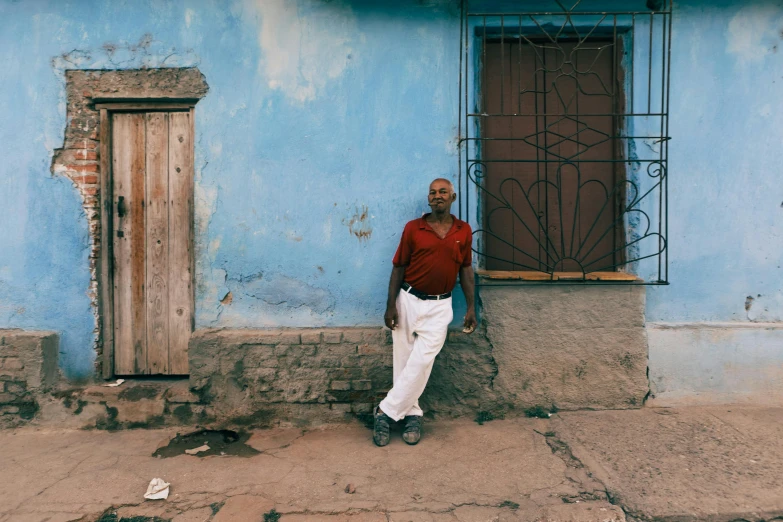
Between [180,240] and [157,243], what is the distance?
176 mm

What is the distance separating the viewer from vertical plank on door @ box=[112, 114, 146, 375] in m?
3.75

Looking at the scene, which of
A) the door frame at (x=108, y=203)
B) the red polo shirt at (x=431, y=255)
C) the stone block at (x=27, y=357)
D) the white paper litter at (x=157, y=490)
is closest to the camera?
the white paper litter at (x=157, y=490)

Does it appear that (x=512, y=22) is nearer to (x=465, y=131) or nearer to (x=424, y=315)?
(x=465, y=131)

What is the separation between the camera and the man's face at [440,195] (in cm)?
317

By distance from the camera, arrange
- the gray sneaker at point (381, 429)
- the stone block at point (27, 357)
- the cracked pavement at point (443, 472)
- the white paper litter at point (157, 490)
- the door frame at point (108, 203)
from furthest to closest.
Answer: the door frame at point (108, 203), the stone block at point (27, 357), the gray sneaker at point (381, 429), the white paper litter at point (157, 490), the cracked pavement at point (443, 472)

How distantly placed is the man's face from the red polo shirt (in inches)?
5.3

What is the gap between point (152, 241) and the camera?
3.77m

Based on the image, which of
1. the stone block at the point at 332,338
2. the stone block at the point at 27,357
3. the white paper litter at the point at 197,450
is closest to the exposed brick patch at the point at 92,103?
the stone block at the point at 27,357

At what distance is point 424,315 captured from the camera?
3.21 m

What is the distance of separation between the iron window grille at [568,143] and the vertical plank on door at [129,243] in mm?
2322

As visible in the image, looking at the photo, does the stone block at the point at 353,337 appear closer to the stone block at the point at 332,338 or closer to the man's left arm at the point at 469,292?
the stone block at the point at 332,338

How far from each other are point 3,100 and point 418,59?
288cm

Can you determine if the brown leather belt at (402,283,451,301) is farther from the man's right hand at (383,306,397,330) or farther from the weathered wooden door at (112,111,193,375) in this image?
the weathered wooden door at (112,111,193,375)

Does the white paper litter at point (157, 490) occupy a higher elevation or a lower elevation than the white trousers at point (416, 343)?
lower
